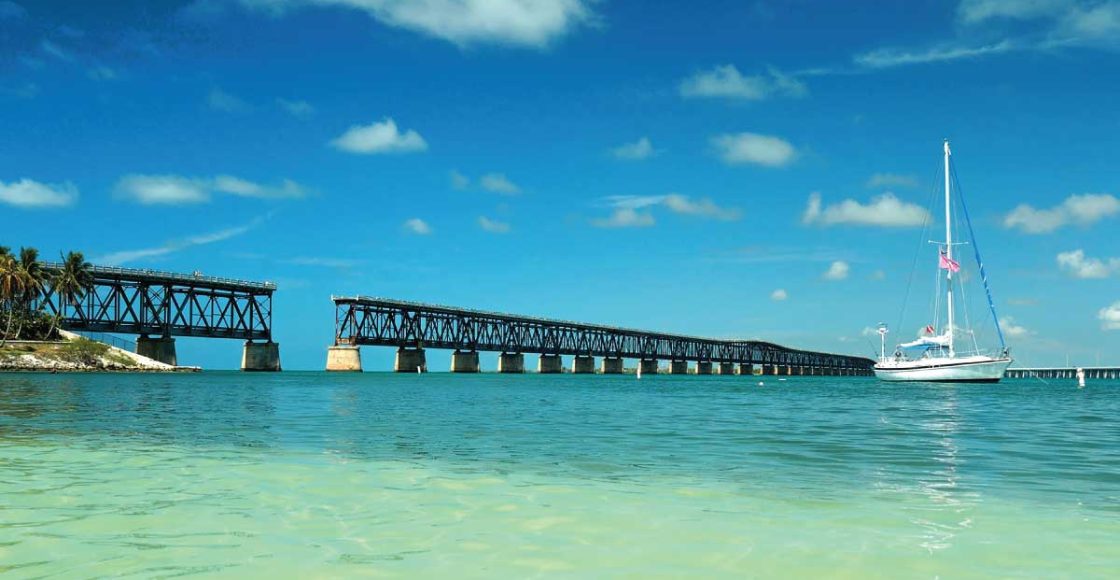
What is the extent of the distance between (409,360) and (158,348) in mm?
54326

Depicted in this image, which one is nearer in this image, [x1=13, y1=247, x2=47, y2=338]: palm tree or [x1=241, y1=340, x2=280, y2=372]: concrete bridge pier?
[x1=13, y1=247, x2=47, y2=338]: palm tree

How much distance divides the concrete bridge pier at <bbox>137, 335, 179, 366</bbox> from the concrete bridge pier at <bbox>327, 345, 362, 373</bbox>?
32424 millimetres

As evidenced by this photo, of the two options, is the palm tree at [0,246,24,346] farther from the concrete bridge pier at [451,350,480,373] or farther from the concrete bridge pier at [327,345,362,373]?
the concrete bridge pier at [451,350,480,373]

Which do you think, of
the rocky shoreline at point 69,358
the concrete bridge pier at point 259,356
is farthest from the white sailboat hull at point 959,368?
the concrete bridge pier at point 259,356

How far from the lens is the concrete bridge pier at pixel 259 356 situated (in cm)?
15725

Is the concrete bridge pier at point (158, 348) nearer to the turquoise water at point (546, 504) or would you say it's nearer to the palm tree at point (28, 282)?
the palm tree at point (28, 282)

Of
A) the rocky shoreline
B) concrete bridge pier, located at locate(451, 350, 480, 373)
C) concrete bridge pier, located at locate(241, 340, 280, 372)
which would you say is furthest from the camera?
concrete bridge pier, located at locate(451, 350, 480, 373)

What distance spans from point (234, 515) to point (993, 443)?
21184 mm

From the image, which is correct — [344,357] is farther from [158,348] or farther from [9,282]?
[9,282]

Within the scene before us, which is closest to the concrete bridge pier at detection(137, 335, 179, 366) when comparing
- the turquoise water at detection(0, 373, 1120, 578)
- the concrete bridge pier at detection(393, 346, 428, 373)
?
the concrete bridge pier at detection(393, 346, 428, 373)

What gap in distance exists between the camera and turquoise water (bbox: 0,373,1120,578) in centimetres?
869

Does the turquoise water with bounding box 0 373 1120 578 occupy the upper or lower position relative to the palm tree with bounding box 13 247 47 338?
lower

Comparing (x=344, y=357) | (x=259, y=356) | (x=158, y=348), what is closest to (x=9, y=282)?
(x=158, y=348)

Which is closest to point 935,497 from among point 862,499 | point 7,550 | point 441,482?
point 862,499
